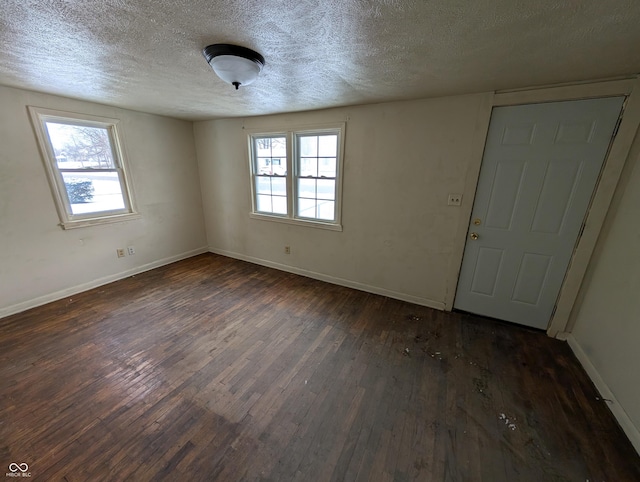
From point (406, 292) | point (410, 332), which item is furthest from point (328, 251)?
point (410, 332)

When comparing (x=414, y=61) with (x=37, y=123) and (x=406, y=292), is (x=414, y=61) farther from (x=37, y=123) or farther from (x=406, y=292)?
(x=37, y=123)

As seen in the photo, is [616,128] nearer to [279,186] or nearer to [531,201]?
[531,201]

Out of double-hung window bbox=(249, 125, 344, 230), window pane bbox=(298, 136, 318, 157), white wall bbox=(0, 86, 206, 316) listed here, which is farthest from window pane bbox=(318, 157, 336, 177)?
white wall bbox=(0, 86, 206, 316)

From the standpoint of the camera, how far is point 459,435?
60.4 inches

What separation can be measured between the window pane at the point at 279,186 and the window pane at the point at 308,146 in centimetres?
51

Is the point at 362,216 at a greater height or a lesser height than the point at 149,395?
greater

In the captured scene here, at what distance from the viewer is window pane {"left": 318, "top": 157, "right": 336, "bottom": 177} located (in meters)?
3.22

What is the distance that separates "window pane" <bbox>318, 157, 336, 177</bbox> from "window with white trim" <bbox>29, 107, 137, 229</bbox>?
2747 mm

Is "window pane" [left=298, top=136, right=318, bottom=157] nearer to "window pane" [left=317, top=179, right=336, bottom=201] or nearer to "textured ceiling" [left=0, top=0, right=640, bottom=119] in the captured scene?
"window pane" [left=317, top=179, right=336, bottom=201]

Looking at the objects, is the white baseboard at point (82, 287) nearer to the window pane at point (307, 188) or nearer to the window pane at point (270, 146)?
the window pane at point (270, 146)

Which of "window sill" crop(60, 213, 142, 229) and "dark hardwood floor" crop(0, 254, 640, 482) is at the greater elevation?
"window sill" crop(60, 213, 142, 229)

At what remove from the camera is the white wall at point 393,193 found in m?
2.51

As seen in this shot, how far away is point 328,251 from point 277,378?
6.22 ft

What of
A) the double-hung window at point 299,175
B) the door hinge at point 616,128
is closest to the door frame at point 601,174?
the door hinge at point 616,128
